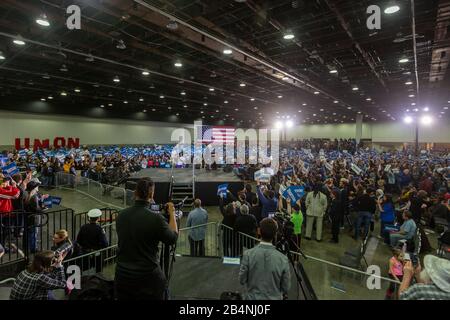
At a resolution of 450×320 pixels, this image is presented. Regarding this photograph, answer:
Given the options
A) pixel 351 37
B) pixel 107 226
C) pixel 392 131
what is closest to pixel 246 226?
pixel 107 226

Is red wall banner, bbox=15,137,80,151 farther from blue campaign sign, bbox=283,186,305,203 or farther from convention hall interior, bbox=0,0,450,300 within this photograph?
blue campaign sign, bbox=283,186,305,203

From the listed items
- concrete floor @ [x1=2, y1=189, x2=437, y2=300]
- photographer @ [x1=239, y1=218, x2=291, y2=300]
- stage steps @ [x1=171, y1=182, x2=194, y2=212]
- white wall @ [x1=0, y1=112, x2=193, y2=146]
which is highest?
white wall @ [x1=0, y1=112, x2=193, y2=146]

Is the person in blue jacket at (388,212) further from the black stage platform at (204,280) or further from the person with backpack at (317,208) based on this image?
the black stage platform at (204,280)

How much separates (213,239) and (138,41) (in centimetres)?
694

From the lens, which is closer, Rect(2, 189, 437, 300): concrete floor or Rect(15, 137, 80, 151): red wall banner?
Rect(2, 189, 437, 300): concrete floor

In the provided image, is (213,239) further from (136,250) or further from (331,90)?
(331,90)

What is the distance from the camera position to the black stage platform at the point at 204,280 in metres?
4.04

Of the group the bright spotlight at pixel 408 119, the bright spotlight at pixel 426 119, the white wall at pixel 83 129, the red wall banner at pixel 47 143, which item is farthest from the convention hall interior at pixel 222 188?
the bright spotlight at pixel 408 119

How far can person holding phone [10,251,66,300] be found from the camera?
2.78 metres

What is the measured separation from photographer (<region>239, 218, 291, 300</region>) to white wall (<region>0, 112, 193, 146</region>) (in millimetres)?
26131

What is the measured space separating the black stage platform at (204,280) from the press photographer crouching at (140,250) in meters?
1.88

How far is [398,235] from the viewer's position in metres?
6.38

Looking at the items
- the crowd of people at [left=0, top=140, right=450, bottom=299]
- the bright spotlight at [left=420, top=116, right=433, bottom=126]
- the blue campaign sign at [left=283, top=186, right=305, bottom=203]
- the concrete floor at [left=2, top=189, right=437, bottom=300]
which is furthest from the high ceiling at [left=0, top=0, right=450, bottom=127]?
the bright spotlight at [left=420, top=116, right=433, bottom=126]
